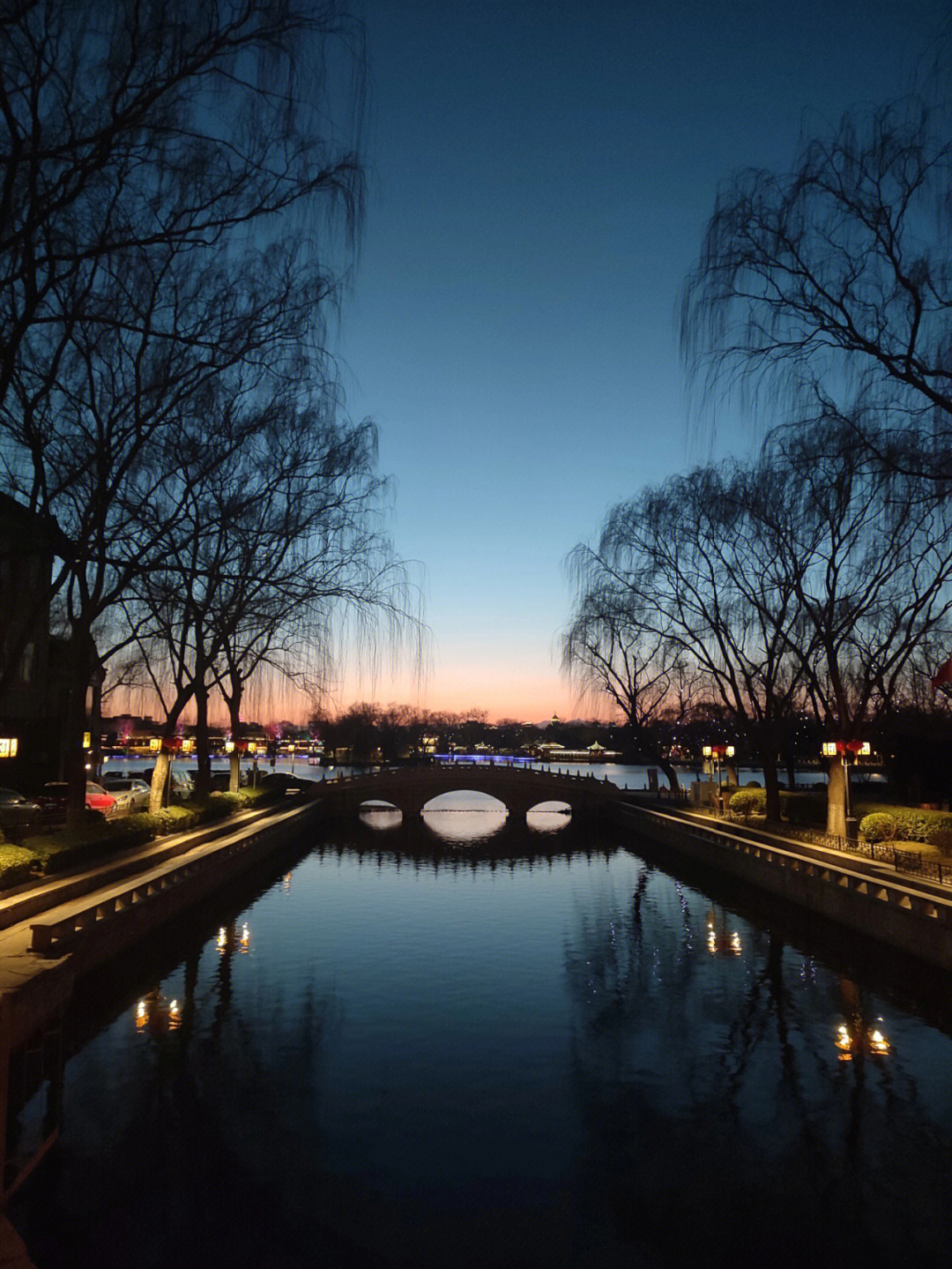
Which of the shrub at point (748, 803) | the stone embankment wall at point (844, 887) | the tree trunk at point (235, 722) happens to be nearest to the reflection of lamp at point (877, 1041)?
the stone embankment wall at point (844, 887)

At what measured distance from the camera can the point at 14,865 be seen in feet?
70.4

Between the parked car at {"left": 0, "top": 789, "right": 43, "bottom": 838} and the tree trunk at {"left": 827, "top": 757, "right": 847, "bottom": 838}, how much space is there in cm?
2683

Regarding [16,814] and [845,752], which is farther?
[845,752]

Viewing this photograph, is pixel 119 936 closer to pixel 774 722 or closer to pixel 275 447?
pixel 275 447

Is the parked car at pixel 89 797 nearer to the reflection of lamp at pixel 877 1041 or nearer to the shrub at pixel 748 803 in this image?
the reflection of lamp at pixel 877 1041

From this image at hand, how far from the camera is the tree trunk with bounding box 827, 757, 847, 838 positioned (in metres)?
35.6

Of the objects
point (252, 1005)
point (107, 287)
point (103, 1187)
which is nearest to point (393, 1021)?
point (252, 1005)

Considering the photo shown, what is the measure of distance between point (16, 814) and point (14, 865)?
36.6 feet

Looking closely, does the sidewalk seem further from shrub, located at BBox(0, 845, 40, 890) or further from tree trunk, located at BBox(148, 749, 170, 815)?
tree trunk, located at BBox(148, 749, 170, 815)

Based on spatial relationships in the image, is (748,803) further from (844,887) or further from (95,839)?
(95,839)

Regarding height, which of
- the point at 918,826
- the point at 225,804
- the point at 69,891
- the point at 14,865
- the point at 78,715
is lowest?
the point at 69,891

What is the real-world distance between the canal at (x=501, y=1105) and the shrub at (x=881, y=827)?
6160 millimetres

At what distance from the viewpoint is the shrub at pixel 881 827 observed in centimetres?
3222

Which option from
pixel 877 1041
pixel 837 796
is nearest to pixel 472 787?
pixel 837 796
